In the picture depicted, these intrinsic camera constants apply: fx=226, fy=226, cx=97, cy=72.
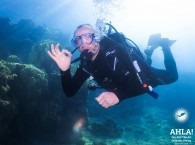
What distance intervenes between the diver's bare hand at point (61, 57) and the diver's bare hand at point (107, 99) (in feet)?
4.29

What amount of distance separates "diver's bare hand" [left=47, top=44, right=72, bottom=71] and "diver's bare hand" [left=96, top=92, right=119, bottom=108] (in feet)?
4.29

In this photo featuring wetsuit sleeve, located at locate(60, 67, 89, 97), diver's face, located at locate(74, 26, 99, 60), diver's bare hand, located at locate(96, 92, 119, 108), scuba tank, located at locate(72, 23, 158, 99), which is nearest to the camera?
diver's bare hand, located at locate(96, 92, 119, 108)

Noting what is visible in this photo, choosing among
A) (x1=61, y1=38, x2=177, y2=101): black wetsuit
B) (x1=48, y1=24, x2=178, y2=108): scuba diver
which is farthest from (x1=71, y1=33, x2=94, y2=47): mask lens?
(x1=61, y1=38, x2=177, y2=101): black wetsuit

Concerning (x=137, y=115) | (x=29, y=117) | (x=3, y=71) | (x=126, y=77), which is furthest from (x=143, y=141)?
(x=126, y=77)

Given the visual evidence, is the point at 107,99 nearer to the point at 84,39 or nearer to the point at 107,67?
the point at 107,67

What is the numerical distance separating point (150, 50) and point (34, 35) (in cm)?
1988

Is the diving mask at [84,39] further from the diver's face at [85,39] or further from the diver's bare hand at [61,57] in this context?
the diver's bare hand at [61,57]

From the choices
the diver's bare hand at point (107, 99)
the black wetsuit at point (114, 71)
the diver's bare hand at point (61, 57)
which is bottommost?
the diver's bare hand at point (107, 99)

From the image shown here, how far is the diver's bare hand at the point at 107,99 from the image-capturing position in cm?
399

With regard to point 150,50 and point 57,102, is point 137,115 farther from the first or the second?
point 150,50

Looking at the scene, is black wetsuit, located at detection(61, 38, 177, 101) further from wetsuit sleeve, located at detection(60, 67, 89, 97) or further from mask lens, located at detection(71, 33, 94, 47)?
mask lens, located at detection(71, 33, 94, 47)

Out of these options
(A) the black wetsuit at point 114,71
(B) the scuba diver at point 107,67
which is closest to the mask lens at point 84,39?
(B) the scuba diver at point 107,67

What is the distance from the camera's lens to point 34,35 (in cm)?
2547

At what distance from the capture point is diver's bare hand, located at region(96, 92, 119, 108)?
3988 millimetres
